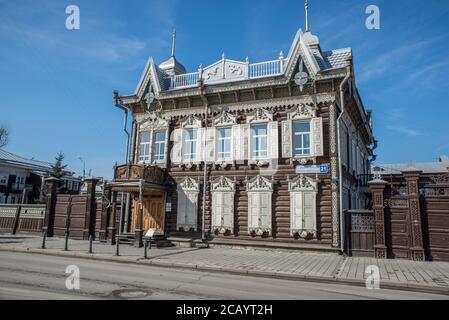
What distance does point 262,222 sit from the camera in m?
18.5

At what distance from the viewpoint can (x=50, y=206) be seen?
22031 mm

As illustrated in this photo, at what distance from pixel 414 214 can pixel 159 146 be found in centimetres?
A: 1544

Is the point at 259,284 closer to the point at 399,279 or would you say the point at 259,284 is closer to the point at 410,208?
the point at 399,279

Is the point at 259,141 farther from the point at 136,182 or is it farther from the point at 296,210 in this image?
the point at 136,182

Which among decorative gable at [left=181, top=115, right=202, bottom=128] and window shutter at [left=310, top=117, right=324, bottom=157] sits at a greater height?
decorative gable at [left=181, top=115, right=202, bottom=128]

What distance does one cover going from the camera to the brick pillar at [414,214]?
1462 cm

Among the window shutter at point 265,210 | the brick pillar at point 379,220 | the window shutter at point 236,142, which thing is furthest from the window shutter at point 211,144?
the brick pillar at point 379,220

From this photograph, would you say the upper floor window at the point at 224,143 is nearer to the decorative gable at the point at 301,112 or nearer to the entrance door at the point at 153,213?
the decorative gable at the point at 301,112

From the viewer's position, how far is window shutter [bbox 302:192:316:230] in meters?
17.3

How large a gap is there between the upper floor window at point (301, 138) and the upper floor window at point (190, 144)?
648 cm

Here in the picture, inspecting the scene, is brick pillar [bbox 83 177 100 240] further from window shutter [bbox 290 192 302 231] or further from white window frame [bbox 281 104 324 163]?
window shutter [bbox 290 192 302 231]

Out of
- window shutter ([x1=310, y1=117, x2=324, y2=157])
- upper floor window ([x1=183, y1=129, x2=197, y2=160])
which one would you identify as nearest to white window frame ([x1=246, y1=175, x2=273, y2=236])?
window shutter ([x1=310, y1=117, x2=324, y2=157])

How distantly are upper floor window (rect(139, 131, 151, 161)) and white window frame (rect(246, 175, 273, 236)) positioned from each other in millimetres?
7715
